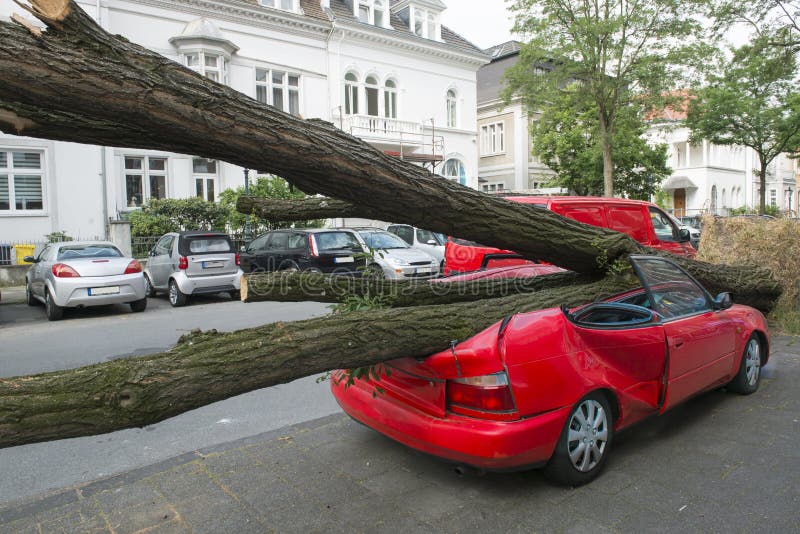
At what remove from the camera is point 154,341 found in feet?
28.4

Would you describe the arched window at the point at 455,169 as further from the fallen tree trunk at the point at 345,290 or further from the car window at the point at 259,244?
the fallen tree trunk at the point at 345,290

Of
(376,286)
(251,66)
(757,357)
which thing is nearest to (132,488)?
(376,286)

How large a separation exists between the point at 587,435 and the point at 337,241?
1075 cm

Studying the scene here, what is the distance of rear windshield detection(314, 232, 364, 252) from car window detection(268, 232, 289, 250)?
99 cm

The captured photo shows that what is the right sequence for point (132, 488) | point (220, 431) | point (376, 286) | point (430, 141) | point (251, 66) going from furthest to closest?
point (430, 141), point (251, 66), point (220, 431), point (376, 286), point (132, 488)

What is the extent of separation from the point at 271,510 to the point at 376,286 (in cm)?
162

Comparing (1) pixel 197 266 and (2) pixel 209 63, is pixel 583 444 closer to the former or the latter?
(1) pixel 197 266

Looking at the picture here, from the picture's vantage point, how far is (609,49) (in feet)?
66.4

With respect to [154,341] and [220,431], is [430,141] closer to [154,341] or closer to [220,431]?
[154,341]

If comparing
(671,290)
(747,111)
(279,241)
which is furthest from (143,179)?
(747,111)

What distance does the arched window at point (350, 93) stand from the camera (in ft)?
87.6

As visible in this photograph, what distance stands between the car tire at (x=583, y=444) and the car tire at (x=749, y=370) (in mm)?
2218

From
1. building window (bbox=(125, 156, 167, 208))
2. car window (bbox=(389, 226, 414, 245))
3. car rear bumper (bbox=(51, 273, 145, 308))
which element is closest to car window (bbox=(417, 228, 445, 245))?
car window (bbox=(389, 226, 414, 245))

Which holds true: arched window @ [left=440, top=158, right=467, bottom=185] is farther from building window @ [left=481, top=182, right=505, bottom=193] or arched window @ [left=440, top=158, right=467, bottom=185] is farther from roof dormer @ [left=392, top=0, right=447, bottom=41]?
building window @ [left=481, top=182, right=505, bottom=193]
